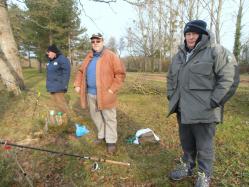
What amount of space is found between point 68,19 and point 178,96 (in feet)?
80.8

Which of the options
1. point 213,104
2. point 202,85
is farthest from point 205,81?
point 213,104

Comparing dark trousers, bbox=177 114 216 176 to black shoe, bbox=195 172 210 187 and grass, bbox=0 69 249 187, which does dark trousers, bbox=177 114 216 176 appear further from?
grass, bbox=0 69 249 187

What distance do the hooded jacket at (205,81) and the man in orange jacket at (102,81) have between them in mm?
1244

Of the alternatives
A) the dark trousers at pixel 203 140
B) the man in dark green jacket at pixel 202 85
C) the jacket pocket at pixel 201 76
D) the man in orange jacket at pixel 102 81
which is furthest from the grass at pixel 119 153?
the jacket pocket at pixel 201 76

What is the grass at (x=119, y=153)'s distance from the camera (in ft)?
11.3

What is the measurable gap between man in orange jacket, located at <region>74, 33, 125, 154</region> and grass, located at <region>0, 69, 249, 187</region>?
0.62m

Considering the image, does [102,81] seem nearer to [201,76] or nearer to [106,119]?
[106,119]

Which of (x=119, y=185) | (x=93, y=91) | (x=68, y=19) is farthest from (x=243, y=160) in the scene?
(x=68, y=19)

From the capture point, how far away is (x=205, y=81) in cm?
273

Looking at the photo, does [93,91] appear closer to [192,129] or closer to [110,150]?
[110,150]

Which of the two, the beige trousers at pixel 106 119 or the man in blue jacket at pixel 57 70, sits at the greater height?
the man in blue jacket at pixel 57 70

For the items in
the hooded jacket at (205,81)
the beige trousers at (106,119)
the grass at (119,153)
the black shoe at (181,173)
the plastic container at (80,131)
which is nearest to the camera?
the hooded jacket at (205,81)

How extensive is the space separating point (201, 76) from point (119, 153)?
2180 millimetres

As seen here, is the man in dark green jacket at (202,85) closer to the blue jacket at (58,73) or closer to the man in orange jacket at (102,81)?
the man in orange jacket at (102,81)
